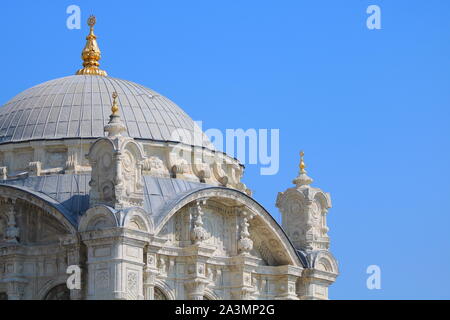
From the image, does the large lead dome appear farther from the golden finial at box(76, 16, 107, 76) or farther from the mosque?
the golden finial at box(76, 16, 107, 76)

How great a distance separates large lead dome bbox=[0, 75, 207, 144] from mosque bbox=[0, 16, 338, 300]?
2.8 inches

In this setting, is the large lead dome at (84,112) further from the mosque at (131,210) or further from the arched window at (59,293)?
the arched window at (59,293)

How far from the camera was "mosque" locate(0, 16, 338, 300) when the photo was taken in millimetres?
57375

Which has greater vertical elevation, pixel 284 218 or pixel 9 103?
pixel 9 103

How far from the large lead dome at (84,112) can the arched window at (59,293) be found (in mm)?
6420

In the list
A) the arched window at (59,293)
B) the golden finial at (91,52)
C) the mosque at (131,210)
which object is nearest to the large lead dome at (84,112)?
the mosque at (131,210)

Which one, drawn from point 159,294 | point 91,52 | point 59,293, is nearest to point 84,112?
point 91,52

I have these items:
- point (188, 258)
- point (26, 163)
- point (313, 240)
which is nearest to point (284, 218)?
point (313, 240)

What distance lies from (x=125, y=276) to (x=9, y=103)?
13208 millimetres

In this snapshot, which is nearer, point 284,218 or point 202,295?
point 202,295

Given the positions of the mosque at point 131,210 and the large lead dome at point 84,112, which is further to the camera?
the large lead dome at point 84,112

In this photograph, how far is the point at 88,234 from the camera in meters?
57.0

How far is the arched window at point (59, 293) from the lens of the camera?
59094 mm
